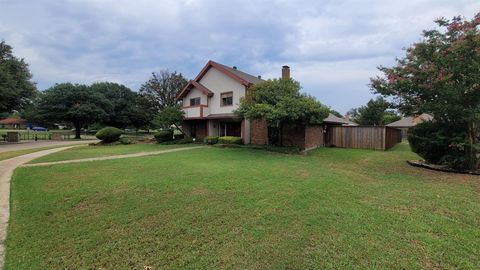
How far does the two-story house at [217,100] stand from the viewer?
2014 centimetres

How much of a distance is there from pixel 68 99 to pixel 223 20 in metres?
31.5

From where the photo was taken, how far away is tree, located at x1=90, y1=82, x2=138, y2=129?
42.0 m

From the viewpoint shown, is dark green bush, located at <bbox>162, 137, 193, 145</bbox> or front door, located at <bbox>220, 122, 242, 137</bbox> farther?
dark green bush, located at <bbox>162, 137, 193, 145</bbox>

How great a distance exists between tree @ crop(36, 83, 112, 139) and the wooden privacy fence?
31.8 metres

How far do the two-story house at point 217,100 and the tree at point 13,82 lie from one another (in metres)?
14.5

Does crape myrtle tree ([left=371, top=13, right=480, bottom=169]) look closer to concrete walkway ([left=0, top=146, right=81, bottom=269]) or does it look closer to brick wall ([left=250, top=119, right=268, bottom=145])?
Answer: brick wall ([left=250, top=119, right=268, bottom=145])

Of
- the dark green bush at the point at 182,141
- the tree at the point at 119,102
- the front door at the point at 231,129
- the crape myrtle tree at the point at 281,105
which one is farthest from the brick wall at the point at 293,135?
the tree at the point at 119,102

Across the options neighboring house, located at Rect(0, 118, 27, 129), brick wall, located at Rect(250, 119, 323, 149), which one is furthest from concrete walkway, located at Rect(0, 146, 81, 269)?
neighboring house, located at Rect(0, 118, 27, 129)

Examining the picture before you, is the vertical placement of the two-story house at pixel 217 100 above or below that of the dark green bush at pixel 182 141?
above

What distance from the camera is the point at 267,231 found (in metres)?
4.10

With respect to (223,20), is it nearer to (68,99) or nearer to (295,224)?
(295,224)

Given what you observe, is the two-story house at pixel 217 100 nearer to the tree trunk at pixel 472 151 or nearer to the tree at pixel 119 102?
the tree trunk at pixel 472 151

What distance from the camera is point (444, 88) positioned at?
9.17 m

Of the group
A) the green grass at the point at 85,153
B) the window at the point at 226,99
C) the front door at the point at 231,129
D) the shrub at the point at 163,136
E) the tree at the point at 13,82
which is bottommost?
the green grass at the point at 85,153
